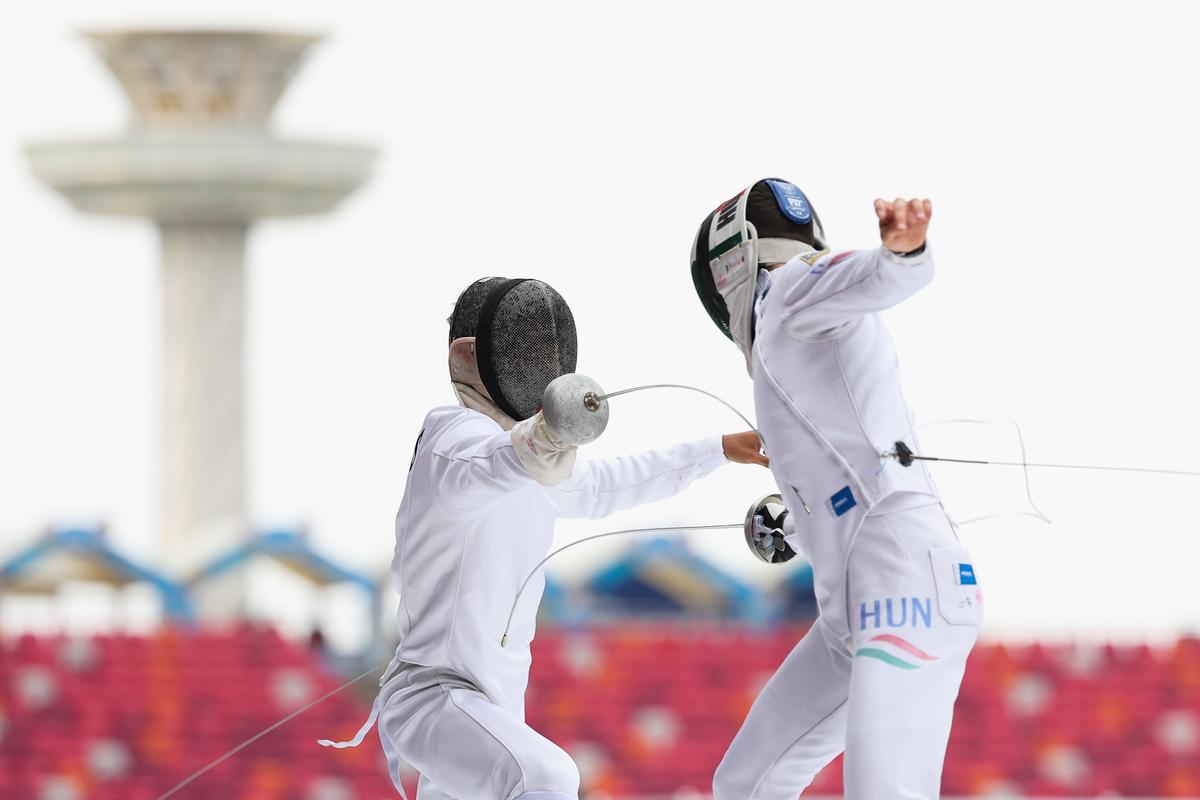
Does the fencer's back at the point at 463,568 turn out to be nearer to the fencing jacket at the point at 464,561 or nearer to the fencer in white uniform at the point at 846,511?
the fencing jacket at the point at 464,561

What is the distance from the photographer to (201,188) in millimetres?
14680

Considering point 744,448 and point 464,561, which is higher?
point 744,448

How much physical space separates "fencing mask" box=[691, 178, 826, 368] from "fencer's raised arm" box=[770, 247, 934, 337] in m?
0.11

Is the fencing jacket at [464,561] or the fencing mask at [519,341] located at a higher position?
the fencing mask at [519,341]

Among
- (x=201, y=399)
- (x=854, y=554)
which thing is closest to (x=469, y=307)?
(x=854, y=554)

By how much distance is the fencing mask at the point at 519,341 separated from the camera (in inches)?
126

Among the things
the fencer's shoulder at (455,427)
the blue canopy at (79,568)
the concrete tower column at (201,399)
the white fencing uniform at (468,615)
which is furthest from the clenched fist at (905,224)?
the concrete tower column at (201,399)

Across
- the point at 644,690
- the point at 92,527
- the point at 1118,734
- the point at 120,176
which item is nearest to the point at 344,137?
the point at 120,176

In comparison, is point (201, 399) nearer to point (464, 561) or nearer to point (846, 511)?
point (464, 561)

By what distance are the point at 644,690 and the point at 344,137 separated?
22.0 ft

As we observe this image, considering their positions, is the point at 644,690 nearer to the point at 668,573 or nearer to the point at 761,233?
the point at 668,573

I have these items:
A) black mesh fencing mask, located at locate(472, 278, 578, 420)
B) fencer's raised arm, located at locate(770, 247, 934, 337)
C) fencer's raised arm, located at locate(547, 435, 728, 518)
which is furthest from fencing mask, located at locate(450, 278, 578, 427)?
fencer's raised arm, located at locate(770, 247, 934, 337)

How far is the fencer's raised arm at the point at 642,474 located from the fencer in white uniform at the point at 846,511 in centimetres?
38

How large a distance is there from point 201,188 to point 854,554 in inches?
493
